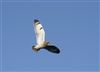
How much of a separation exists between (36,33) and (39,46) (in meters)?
0.72

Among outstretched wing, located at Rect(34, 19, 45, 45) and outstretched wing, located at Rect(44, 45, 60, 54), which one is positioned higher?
outstretched wing, located at Rect(34, 19, 45, 45)

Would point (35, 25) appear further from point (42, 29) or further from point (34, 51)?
point (34, 51)

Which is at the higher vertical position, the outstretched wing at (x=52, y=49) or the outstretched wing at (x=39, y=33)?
the outstretched wing at (x=39, y=33)

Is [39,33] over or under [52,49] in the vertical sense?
over

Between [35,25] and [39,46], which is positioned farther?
[35,25]

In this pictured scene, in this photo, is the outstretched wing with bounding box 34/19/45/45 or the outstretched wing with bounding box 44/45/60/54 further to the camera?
the outstretched wing with bounding box 34/19/45/45

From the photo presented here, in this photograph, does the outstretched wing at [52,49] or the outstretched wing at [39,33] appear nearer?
the outstretched wing at [52,49]

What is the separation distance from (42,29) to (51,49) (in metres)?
0.95

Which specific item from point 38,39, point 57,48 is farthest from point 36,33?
point 57,48

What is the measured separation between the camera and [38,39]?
10469 millimetres

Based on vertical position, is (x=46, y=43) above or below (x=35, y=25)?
below

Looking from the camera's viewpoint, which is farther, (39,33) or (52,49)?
(39,33)

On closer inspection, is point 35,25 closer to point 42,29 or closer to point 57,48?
point 42,29

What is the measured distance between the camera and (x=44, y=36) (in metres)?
10.5
